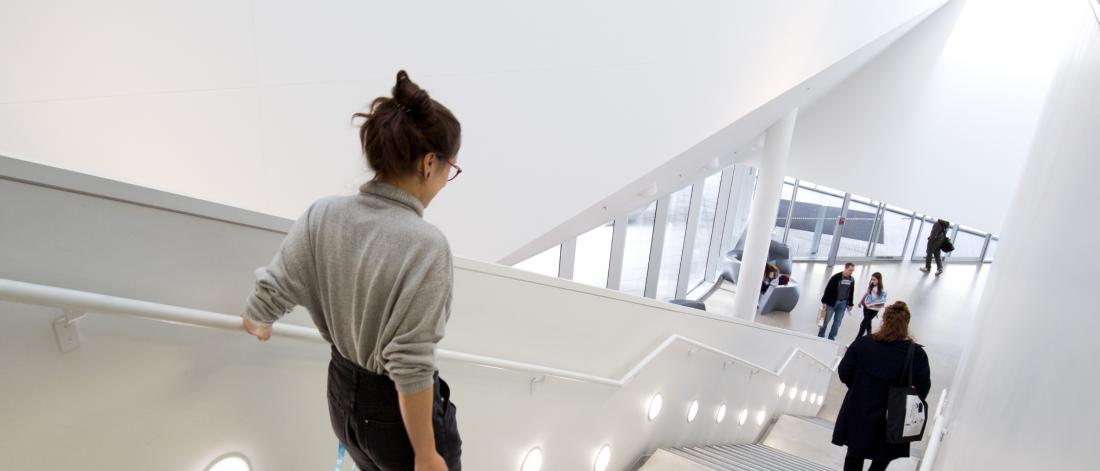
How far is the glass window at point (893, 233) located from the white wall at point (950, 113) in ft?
32.3

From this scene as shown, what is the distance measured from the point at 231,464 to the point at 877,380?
425 cm

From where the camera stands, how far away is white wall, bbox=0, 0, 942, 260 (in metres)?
2.12

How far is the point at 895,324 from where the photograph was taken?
413cm

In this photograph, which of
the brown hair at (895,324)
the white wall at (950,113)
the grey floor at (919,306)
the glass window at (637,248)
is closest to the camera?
the brown hair at (895,324)

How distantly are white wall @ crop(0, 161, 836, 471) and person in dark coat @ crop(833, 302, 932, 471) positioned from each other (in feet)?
9.22

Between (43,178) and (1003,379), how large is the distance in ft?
9.94

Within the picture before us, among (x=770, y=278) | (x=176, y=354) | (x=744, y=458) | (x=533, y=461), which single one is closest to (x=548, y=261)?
(x=770, y=278)

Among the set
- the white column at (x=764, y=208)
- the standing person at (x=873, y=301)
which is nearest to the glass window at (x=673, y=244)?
the white column at (x=764, y=208)

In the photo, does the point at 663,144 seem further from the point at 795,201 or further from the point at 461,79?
the point at 795,201

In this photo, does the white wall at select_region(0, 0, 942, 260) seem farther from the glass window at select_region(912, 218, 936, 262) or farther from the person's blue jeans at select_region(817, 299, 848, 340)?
the glass window at select_region(912, 218, 936, 262)

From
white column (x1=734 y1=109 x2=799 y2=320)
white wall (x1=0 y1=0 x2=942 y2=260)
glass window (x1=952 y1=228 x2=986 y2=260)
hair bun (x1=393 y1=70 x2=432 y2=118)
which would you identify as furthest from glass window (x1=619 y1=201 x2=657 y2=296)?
glass window (x1=952 y1=228 x2=986 y2=260)

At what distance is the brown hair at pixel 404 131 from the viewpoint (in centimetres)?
117

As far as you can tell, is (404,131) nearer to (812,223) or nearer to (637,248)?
(637,248)

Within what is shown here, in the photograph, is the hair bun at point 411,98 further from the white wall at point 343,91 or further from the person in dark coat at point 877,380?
the person in dark coat at point 877,380
